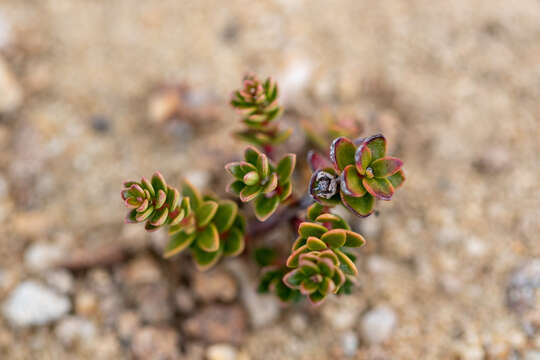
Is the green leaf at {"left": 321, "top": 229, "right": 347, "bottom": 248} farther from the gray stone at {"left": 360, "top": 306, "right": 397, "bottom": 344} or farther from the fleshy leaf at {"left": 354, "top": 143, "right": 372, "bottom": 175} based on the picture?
the gray stone at {"left": 360, "top": 306, "right": 397, "bottom": 344}

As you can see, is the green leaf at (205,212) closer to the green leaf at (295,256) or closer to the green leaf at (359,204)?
the green leaf at (295,256)

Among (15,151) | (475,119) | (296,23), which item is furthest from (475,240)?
(15,151)

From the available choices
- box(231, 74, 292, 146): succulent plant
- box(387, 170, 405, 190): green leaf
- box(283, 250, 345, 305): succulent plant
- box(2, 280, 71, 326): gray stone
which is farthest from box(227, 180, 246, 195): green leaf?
box(2, 280, 71, 326): gray stone

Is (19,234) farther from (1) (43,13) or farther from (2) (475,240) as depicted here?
(2) (475,240)

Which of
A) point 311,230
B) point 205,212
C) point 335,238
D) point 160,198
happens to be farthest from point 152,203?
point 335,238

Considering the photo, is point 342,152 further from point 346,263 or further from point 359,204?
point 346,263

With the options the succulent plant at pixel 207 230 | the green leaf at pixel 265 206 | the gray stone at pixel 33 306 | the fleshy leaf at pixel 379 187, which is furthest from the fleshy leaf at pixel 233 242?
the gray stone at pixel 33 306
